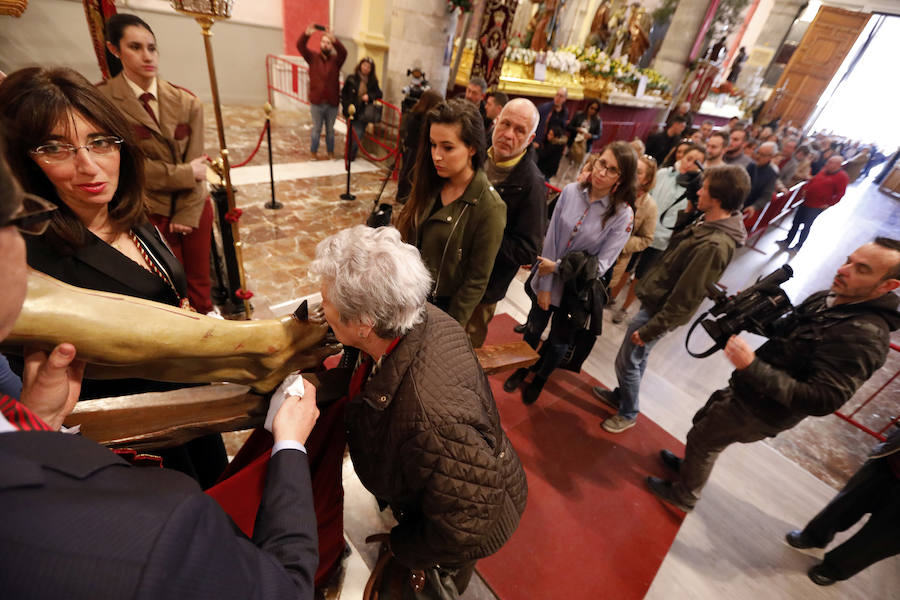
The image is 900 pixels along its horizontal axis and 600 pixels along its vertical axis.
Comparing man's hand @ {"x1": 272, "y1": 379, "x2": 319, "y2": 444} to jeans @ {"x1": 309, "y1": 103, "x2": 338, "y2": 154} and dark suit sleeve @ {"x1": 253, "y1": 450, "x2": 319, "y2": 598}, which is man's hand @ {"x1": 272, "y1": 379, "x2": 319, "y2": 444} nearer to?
dark suit sleeve @ {"x1": 253, "y1": 450, "x2": 319, "y2": 598}

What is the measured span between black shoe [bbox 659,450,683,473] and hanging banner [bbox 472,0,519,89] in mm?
6436

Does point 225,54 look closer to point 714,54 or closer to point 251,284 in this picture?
point 251,284

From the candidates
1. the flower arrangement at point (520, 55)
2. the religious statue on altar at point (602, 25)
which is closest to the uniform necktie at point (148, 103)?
the flower arrangement at point (520, 55)

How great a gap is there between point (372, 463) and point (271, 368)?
1.51ft

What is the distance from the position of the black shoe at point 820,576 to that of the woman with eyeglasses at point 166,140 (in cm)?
442

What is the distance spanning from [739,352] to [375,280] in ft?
6.88

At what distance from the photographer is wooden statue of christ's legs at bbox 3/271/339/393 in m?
0.85

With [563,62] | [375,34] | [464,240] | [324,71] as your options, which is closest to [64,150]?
[464,240]

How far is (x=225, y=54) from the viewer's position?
959cm

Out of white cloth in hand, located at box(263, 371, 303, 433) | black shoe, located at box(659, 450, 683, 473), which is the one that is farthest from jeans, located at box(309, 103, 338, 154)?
black shoe, located at box(659, 450, 683, 473)

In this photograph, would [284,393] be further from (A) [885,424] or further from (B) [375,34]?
(B) [375,34]

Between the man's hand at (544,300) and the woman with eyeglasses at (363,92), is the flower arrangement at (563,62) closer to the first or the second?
the woman with eyeglasses at (363,92)

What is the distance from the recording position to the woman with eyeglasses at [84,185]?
1.29m

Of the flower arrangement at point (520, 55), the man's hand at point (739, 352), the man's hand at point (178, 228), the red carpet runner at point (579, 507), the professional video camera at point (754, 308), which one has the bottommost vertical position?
the red carpet runner at point (579, 507)
